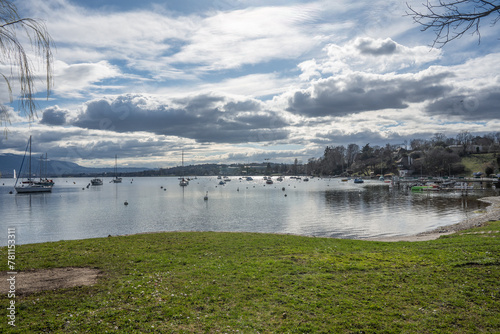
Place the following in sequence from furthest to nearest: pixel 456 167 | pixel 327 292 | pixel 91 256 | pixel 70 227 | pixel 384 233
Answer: pixel 456 167
pixel 70 227
pixel 384 233
pixel 91 256
pixel 327 292

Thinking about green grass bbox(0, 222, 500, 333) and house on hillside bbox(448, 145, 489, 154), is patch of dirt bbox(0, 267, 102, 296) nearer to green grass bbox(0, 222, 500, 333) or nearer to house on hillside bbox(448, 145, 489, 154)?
green grass bbox(0, 222, 500, 333)

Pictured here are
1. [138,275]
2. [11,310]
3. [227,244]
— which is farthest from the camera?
[227,244]

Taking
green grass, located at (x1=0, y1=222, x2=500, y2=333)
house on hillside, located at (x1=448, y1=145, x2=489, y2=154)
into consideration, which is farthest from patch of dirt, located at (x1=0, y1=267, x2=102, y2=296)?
house on hillside, located at (x1=448, y1=145, x2=489, y2=154)

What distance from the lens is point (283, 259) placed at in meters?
13.4

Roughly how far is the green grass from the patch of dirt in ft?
1.85

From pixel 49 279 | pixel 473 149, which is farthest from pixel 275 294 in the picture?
pixel 473 149

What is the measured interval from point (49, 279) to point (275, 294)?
7821mm

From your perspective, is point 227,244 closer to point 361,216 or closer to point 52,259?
point 52,259

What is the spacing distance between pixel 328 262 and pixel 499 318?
603 cm

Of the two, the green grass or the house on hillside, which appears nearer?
the green grass

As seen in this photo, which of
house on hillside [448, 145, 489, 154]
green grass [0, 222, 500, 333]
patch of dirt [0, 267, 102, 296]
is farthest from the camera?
house on hillside [448, 145, 489, 154]

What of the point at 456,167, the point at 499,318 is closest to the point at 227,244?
the point at 499,318

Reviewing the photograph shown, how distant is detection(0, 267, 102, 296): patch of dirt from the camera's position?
375 inches

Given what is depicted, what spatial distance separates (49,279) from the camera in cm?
1044
